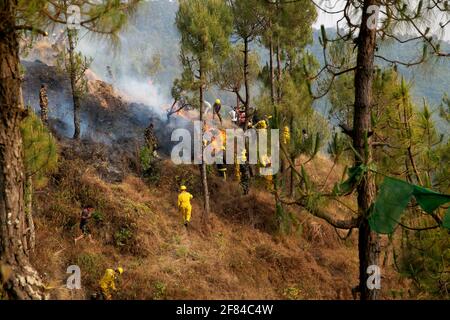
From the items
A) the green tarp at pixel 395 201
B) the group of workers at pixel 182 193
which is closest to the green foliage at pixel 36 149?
the group of workers at pixel 182 193

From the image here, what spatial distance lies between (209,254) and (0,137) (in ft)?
32.0

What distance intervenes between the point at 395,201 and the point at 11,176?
4179mm

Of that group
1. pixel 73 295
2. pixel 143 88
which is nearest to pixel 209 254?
pixel 73 295

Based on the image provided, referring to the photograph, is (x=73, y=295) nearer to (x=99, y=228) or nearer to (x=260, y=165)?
(x=99, y=228)

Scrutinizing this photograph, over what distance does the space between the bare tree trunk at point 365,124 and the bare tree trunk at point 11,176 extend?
375 centimetres

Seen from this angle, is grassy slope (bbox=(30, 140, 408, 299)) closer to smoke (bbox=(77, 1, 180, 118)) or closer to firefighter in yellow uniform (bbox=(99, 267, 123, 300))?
firefighter in yellow uniform (bbox=(99, 267, 123, 300))

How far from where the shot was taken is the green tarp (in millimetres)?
4523

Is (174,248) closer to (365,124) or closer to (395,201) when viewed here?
(365,124)

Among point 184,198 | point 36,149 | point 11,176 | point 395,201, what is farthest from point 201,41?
point 395,201

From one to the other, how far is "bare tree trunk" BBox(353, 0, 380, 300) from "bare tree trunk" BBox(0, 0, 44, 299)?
375 cm

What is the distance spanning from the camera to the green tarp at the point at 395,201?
4523mm

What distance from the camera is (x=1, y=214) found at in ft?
16.5

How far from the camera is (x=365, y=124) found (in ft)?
17.5

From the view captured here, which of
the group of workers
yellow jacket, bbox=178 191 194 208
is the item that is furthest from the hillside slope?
yellow jacket, bbox=178 191 194 208
